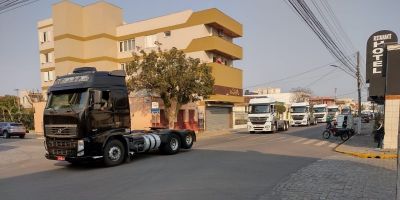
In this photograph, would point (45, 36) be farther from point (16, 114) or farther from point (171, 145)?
point (171, 145)

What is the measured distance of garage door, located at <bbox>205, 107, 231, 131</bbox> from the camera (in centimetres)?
3887

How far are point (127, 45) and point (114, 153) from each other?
3456 centimetres

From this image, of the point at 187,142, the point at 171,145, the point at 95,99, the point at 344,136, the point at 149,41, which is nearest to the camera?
the point at 95,99

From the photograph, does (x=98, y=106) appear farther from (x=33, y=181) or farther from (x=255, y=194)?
(x=255, y=194)

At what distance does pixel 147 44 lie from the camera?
42906mm

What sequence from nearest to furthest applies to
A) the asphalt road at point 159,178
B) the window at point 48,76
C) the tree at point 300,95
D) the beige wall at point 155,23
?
the asphalt road at point 159,178
the beige wall at point 155,23
the window at point 48,76
the tree at point 300,95

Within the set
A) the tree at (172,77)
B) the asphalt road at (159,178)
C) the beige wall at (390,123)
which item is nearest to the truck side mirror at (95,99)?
the asphalt road at (159,178)

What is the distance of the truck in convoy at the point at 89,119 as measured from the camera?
12000 millimetres

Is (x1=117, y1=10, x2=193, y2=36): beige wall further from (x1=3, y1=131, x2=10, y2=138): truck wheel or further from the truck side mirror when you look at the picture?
the truck side mirror

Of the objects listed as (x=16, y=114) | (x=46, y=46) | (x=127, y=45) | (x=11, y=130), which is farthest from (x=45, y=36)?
(x=11, y=130)

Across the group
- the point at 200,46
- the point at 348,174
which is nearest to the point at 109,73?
the point at 348,174

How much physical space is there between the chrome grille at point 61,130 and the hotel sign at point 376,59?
49.7ft

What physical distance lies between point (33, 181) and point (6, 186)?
0.76 m

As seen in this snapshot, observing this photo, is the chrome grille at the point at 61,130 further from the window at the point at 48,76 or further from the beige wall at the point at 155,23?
the window at the point at 48,76
